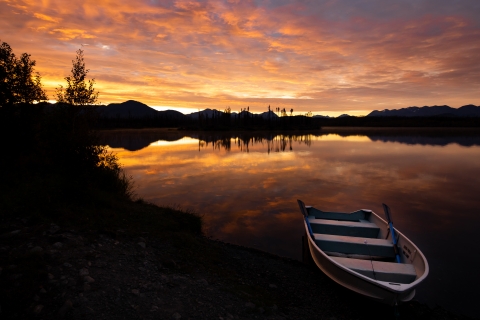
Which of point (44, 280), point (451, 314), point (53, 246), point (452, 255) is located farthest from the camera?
point (452, 255)

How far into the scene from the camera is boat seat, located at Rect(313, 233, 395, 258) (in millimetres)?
7566

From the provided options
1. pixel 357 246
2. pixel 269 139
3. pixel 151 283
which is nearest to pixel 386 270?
pixel 357 246

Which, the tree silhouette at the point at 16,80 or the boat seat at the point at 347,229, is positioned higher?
the tree silhouette at the point at 16,80

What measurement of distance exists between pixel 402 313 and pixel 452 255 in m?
3.64

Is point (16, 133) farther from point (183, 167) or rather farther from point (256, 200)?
point (183, 167)

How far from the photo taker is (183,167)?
2317 centimetres

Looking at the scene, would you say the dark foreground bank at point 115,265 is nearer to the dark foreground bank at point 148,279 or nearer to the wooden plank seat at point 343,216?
the dark foreground bank at point 148,279

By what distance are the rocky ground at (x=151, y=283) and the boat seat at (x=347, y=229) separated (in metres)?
1.75

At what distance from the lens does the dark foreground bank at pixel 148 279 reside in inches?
171

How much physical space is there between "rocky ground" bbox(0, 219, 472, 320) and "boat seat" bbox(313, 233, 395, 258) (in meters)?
0.77

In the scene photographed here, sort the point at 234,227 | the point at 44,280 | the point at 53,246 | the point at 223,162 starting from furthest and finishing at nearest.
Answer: the point at 223,162 → the point at 234,227 → the point at 53,246 → the point at 44,280

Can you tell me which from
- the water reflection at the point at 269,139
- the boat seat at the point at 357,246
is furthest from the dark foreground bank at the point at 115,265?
the water reflection at the point at 269,139

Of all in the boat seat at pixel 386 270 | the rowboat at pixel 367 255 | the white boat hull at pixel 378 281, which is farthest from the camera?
the boat seat at pixel 386 270

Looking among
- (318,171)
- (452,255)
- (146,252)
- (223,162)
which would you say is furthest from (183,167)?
(452,255)
